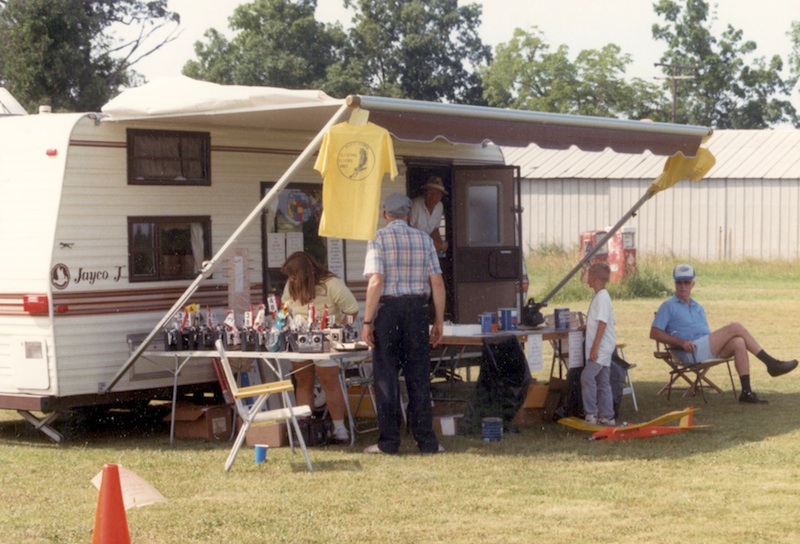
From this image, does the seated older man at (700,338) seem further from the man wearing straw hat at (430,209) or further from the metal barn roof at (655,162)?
the metal barn roof at (655,162)

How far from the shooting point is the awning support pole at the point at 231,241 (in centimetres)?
778

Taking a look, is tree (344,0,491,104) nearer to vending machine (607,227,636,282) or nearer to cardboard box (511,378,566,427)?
vending machine (607,227,636,282)

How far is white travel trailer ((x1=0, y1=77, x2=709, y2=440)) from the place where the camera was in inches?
335

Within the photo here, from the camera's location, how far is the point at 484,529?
6.16 meters

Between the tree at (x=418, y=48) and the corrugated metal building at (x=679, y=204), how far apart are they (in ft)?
58.7

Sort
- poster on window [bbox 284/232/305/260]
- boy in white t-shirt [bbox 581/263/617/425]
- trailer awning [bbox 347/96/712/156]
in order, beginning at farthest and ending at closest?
1. poster on window [bbox 284/232/305/260]
2. boy in white t-shirt [bbox 581/263/617/425]
3. trailer awning [bbox 347/96/712/156]

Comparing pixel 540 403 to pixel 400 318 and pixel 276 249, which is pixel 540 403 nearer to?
pixel 400 318

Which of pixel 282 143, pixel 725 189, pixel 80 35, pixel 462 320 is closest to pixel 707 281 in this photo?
pixel 725 189

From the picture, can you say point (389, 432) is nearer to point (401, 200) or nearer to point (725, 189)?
point (401, 200)

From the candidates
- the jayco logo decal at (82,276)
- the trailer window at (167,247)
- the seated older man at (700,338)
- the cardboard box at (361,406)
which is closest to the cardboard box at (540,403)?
the cardboard box at (361,406)

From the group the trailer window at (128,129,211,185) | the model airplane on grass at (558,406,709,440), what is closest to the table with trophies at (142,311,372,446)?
the trailer window at (128,129,211,185)

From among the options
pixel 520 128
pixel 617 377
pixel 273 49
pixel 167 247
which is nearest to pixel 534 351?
pixel 617 377

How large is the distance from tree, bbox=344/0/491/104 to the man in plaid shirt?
41704 mm

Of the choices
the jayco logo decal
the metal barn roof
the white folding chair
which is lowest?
the white folding chair
